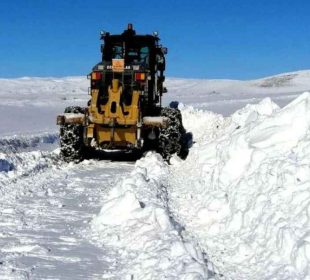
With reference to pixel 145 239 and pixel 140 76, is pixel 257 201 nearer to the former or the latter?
pixel 145 239

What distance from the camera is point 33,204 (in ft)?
26.5

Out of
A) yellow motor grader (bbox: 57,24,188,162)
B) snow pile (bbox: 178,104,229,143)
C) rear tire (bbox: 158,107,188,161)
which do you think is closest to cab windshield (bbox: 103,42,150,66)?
yellow motor grader (bbox: 57,24,188,162)

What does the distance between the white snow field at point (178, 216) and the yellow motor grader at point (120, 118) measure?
148 cm

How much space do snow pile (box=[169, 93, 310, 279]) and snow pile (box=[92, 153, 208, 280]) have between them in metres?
0.31

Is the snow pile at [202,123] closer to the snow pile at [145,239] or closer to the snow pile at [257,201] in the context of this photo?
the snow pile at [257,201]

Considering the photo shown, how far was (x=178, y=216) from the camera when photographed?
7.32 m

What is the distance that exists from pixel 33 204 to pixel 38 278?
10.1 ft

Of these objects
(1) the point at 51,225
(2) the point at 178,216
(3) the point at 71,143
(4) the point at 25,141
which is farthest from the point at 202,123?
(1) the point at 51,225

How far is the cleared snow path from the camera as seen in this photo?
5.38m

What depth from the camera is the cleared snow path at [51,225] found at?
212 inches

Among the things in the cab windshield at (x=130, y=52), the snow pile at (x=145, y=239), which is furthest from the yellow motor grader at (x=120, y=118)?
the snow pile at (x=145, y=239)

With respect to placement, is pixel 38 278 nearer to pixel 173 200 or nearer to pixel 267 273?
pixel 267 273

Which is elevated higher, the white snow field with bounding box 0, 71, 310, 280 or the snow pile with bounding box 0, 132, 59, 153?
the snow pile with bounding box 0, 132, 59, 153

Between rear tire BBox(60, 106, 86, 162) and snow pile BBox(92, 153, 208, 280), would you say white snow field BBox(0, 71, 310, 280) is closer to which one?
snow pile BBox(92, 153, 208, 280)
